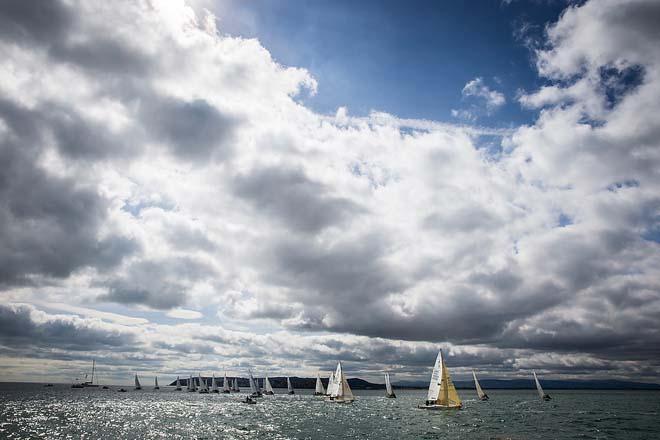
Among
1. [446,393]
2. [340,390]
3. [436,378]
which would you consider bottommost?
[340,390]

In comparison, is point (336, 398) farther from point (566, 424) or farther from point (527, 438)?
point (527, 438)

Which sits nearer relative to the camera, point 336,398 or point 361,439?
point 361,439

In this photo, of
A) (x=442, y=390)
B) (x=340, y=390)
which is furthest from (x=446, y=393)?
(x=340, y=390)

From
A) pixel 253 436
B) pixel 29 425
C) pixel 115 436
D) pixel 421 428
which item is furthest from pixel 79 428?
pixel 421 428

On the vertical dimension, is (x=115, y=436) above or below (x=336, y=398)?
above

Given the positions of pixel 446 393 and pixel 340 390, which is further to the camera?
pixel 340 390

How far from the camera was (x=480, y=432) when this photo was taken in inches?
2749

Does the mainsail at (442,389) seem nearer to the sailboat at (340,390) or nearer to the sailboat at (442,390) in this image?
the sailboat at (442,390)

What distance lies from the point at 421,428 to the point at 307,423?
25269mm

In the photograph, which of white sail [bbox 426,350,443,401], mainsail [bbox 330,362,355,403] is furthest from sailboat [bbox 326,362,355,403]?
white sail [bbox 426,350,443,401]

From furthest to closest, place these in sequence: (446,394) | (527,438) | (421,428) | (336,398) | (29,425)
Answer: (336,398)
(446,394)
(29,425)
(421,428)
(527,438)

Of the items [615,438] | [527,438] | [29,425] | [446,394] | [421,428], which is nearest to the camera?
[527,438]

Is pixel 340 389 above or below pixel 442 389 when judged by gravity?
below

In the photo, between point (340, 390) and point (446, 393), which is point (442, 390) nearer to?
point (446, 393)
